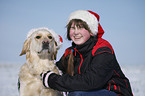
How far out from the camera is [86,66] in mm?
2701

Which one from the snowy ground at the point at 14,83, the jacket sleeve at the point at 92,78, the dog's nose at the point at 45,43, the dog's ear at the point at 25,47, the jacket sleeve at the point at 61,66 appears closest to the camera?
the jacket sleeve at the point at 92,78

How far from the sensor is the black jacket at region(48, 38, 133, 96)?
2426 millimetres

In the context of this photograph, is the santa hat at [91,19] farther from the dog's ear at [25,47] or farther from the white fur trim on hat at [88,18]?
the dog's ear at [25,47]

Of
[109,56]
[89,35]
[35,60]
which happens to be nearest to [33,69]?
[35,60]

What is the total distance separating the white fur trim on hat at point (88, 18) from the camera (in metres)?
2.85

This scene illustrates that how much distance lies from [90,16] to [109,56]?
2.63 ft

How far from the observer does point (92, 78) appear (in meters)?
2.41

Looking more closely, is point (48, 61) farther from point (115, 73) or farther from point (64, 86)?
point (115, 73)

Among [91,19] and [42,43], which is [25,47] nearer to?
[42,43]

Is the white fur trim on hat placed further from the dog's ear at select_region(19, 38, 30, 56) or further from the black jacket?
the dog's ear at select_region(19, 38, 30, 56)

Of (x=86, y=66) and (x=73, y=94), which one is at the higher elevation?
(x=86, y=66)

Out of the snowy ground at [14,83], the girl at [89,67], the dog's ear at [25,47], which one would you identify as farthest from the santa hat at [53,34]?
the snowy ground at [14,83]

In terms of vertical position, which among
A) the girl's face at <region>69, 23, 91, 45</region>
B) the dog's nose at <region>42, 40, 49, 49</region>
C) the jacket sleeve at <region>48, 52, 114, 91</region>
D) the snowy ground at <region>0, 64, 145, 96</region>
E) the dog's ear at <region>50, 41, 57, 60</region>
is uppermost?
the girl's face at <region>69, 23, 91, 45</region>

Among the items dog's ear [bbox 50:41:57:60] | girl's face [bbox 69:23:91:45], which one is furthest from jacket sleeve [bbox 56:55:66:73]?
girl's face [bbox 69:23:91:45]
